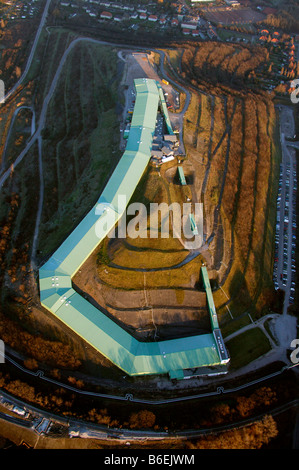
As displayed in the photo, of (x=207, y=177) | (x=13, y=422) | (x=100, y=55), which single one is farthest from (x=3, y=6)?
(x=13, y=422)

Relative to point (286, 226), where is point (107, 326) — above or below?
below

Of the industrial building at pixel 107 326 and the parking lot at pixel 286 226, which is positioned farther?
the parking lot at pixel 286 226

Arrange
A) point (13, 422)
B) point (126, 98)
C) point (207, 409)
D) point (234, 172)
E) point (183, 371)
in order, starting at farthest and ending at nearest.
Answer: point (126, 98)
point (234, 172)
point (183, 371)
point (207, 409)
point (13, 422)

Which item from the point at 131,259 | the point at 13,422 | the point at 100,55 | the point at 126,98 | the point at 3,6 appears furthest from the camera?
the point at 3,6

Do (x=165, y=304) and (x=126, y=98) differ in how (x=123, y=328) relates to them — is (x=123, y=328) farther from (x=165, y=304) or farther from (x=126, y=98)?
(x=126, y=98)

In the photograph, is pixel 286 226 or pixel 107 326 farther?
pixel 286 226

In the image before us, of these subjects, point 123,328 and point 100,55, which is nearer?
point 123,328

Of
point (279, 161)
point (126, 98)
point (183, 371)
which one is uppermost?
point (126, 98)

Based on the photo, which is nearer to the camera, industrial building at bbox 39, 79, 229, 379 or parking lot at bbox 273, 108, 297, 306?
industrial building at bbox 39, 79, 229, 379
